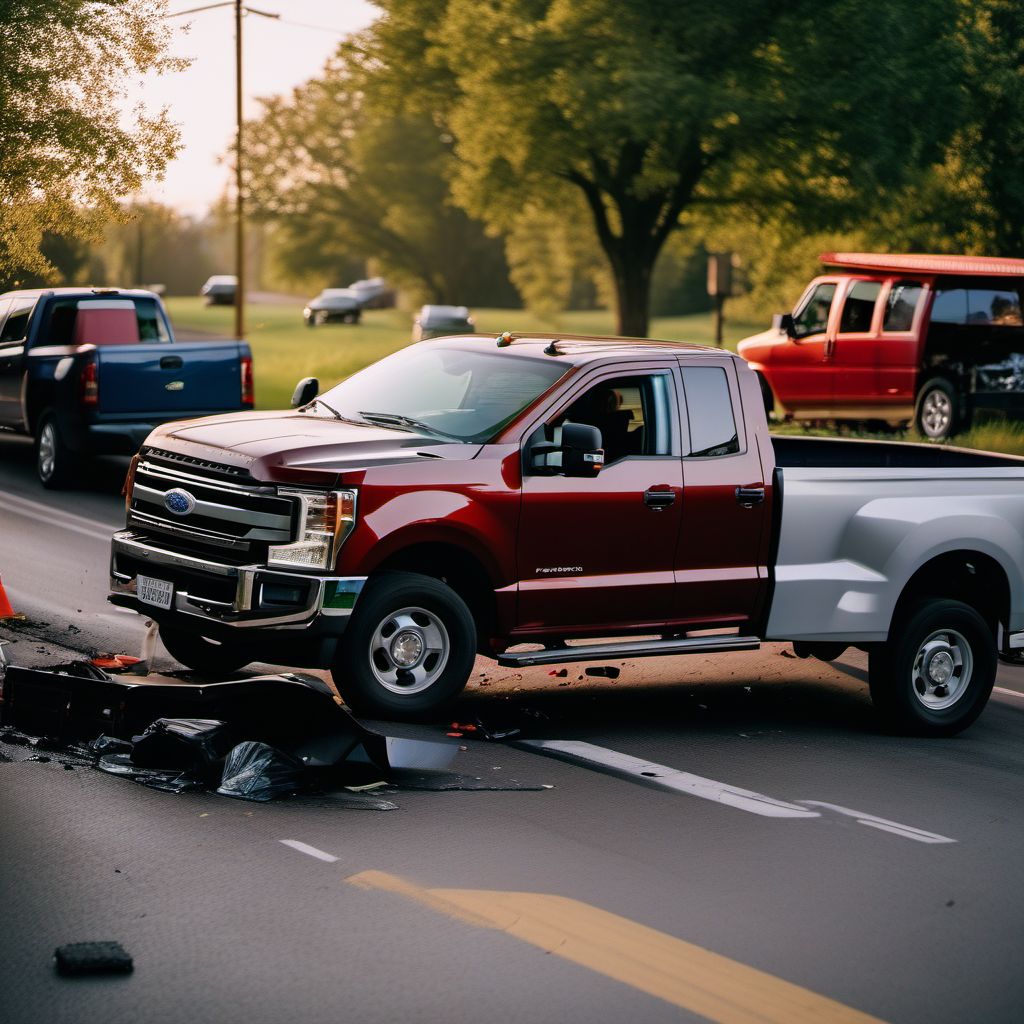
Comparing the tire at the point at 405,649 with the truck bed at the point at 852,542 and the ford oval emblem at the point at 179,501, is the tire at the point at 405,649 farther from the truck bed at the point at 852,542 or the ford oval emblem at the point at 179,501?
the truck bed at the point at 852,542

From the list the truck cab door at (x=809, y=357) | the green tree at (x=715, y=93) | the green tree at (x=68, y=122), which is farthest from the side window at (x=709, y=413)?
the green tree at (x=715, y=93)

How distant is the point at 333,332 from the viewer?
290ft

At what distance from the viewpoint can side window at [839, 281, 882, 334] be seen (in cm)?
2422

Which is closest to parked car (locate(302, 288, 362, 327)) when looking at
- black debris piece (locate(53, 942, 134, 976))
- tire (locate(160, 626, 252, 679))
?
tire (locate(160, 626, 252, 679))

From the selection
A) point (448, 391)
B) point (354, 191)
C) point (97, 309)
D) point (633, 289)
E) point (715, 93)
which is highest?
point (354, 191)

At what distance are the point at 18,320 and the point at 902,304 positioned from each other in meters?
11.4

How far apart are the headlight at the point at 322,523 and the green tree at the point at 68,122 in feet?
25.3

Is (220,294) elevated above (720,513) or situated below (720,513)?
above

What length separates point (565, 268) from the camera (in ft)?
296

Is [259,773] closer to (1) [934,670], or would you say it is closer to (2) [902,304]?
(1) [934,670]

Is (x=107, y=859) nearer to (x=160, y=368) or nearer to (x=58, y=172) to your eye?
(x=58, y=172)

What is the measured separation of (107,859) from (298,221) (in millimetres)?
84973

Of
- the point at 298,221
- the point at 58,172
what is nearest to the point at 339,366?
the point at 298,221

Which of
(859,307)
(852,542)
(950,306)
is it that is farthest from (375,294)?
(852,542)
